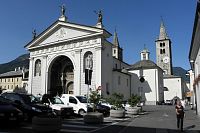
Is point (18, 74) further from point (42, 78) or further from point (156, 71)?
point (156, 71)

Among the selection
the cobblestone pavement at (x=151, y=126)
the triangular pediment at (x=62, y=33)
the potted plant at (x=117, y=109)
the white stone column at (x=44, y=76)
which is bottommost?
the cobblestone pavement at (x=151, y=126)

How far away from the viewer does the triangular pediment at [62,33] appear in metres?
42.3

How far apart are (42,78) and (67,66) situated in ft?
16.7

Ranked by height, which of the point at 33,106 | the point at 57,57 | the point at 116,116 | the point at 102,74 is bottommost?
the point at 116,116

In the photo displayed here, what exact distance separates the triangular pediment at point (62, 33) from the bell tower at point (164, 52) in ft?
179

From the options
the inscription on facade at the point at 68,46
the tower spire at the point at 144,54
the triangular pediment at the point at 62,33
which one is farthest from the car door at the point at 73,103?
the tower spire at the point at 144,54

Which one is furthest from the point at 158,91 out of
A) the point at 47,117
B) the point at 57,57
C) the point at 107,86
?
the point at 47,117

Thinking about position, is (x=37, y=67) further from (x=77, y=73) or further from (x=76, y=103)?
(x=76, y=103)

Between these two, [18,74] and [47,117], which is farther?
[18,74]

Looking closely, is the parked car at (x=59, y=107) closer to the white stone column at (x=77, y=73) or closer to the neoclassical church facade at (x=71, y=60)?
the neoclassical church facade at (x=71, y=60)

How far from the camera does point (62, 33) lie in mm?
45688

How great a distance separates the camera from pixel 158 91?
190 ft

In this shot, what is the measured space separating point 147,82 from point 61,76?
811 inches

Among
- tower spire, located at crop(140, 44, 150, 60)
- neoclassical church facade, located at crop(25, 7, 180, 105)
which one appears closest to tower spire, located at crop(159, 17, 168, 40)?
tower spire, located at crop(140, 44, 150, 60)
